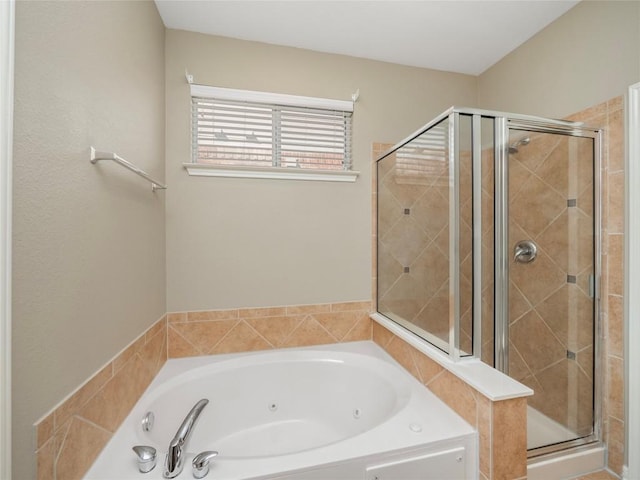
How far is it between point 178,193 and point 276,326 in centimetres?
105

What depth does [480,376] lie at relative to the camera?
3.97 ft

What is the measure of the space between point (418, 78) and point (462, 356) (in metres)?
1.94

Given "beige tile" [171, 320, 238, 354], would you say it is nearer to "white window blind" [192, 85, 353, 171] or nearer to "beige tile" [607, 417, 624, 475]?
"white window blind" [192, 85, 353, 171]

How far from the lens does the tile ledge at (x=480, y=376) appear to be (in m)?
1.09

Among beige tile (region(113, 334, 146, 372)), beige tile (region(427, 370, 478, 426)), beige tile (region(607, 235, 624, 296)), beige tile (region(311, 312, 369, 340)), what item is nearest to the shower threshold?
beige tile (region(427, 370, 478, 426))

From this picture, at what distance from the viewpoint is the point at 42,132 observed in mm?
771

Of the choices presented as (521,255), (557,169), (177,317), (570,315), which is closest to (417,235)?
(521,255)

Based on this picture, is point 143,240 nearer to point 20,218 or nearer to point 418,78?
point 20,218

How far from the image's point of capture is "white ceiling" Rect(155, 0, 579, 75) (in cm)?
162

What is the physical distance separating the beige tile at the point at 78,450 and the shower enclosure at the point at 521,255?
142 cm

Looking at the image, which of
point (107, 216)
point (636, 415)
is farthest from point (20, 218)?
point (636, 415)

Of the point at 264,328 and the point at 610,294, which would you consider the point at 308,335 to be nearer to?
the point at 264,328

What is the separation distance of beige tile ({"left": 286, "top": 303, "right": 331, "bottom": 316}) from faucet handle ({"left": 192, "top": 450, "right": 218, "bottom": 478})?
1053 millimetres

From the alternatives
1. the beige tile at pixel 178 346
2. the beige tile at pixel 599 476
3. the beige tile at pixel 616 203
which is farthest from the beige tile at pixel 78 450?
the beige tile at pixel 616 203
